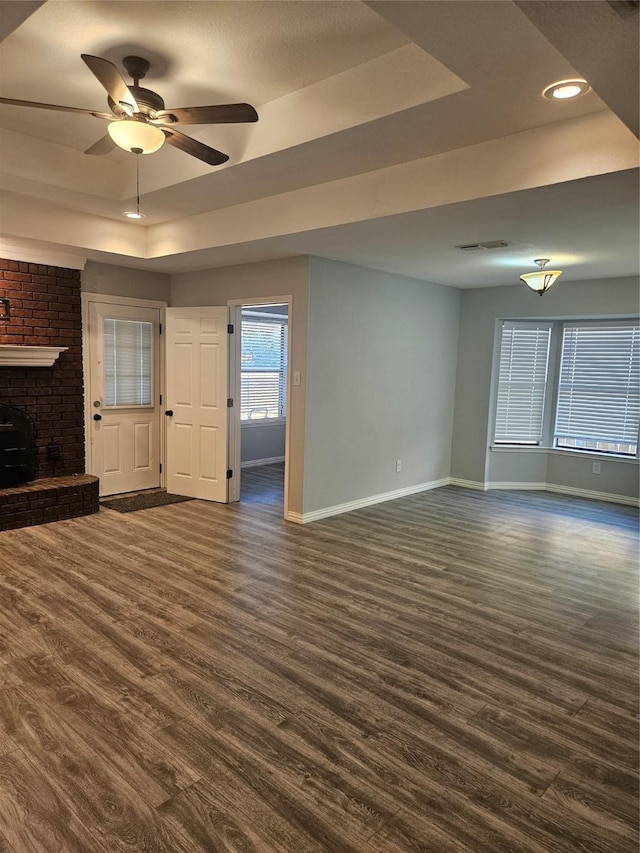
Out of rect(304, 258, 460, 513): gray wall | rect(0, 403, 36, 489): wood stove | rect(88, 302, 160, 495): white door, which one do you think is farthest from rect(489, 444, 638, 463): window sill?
rect(0, 403, 36, 489): wood stove

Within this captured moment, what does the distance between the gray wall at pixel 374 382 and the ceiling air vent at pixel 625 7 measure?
356cm

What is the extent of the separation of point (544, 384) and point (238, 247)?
4350 millimetres

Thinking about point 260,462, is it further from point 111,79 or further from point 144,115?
point 111,79

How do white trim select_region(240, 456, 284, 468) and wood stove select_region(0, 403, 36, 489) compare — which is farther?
white trim select_region(240, 456, 284, 468)

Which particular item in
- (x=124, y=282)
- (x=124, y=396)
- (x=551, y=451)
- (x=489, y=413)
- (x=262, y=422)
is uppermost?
(x=124, y=282)

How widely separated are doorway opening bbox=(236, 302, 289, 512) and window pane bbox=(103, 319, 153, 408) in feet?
5.62

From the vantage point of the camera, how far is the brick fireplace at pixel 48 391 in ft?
16.0

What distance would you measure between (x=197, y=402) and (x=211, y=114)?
11.9 ft

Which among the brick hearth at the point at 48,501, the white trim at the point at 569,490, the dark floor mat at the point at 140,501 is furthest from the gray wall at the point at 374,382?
the brick hearth at the point at 48,501

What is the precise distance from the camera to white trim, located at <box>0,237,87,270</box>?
189 inches

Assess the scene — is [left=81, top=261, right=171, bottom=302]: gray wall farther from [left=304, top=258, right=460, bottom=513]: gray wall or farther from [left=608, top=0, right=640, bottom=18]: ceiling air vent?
[left=608, top=0, right=640, bottom=18]: ceiling air vent

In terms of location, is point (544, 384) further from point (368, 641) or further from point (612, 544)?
point (368, 641)

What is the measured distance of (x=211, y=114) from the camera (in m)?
2.51

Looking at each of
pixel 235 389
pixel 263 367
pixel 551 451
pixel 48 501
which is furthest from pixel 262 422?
pixel 551 451
